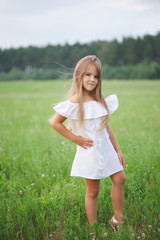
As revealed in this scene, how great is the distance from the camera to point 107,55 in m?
56.1

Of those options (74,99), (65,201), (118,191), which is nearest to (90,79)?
(74,99)

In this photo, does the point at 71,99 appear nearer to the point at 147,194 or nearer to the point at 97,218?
the point at 97,218

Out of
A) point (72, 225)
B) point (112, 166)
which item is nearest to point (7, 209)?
point (72, 225)

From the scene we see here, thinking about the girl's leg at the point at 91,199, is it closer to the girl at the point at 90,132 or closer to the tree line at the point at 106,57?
the girl at the point at 90,132

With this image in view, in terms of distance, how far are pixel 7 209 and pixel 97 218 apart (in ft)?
3.22

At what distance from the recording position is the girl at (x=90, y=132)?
2160mm

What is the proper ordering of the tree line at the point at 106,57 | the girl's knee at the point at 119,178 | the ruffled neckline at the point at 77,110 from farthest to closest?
1. the tree line at the point at 106,57
2. the girl's knee at the point at 119,178
3. the ruffled neckline at the point at 77,110

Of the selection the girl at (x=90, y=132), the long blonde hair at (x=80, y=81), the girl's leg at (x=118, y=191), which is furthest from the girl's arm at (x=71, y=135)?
the girl's leg at (x=118, y=191)

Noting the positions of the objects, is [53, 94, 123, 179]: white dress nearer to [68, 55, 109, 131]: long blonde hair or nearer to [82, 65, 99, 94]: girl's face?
[68, 55, 109, 131]: long blonde hair

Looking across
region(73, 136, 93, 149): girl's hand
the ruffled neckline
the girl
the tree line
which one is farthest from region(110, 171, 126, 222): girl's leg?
the tree line

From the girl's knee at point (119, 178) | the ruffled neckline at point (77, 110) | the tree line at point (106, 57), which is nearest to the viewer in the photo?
the ruffled neckline at point (77, 110)

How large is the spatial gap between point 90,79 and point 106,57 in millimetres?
56190

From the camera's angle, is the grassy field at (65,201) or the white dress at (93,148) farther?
the grassy field at (65,201)

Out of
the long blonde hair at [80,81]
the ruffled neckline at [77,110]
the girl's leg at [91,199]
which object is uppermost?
the long blonde hair at [80,81]
